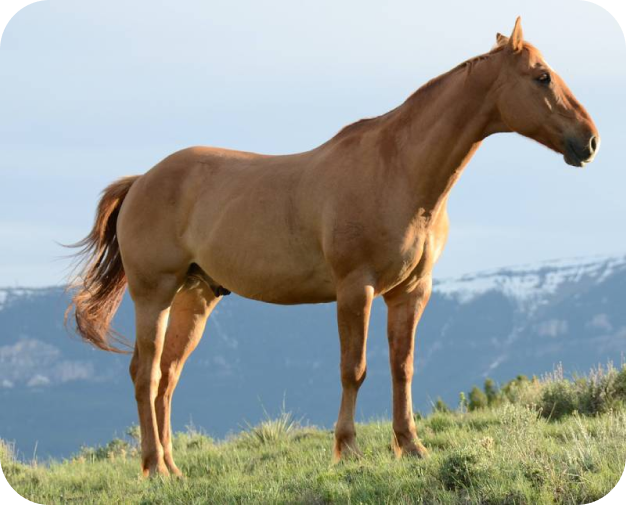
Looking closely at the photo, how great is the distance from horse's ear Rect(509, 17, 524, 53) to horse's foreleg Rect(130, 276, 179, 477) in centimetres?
349

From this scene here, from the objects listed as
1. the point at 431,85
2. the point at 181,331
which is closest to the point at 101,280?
the point at 181,331

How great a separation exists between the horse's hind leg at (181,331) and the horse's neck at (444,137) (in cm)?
251

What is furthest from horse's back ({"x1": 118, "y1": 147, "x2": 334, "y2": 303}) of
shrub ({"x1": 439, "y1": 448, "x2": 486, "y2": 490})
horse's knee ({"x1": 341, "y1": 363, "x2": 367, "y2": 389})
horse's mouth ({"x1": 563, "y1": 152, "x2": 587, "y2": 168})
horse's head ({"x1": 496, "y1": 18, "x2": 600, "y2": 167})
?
horse's mouth ({"x1": 563, "y1": 152, "x2": 587, "y2": 168})

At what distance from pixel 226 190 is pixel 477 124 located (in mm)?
2273

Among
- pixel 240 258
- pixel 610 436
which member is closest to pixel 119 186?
pixel 240 258

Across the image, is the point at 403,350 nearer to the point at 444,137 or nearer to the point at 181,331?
the point at 444,137

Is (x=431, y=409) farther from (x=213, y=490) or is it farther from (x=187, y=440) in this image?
(x=213, y=490)

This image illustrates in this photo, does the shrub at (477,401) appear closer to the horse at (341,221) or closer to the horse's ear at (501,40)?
the horse at (341,221)

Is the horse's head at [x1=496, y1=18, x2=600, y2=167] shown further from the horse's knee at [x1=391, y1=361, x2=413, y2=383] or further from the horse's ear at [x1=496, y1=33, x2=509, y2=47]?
the horse's knee at [x1=391, y1=361, x2=413, y2=383]

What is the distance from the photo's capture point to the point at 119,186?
9531 millimetres

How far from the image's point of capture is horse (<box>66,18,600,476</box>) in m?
7.07

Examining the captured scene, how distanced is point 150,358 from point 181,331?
64 centimetres

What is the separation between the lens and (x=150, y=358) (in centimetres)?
838

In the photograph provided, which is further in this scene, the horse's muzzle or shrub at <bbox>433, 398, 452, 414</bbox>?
shrub at <bbox>433, 398, 452, 414</bbox>
